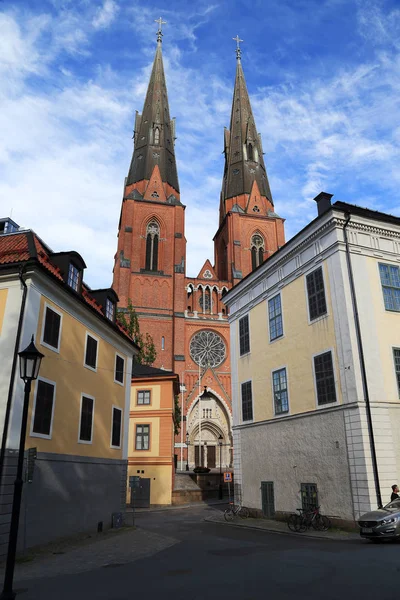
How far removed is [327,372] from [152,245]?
46.6 meters

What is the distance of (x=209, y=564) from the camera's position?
9664 mm

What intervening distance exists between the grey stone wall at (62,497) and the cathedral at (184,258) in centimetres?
3188

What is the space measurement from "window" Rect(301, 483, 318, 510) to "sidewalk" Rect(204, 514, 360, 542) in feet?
3.56

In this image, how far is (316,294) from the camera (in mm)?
18094

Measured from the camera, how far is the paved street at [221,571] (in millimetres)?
7211

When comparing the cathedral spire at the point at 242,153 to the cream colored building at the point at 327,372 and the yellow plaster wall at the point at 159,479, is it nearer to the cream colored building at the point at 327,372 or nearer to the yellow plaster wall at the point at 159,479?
the yellow plaster wall at the point at 159,479

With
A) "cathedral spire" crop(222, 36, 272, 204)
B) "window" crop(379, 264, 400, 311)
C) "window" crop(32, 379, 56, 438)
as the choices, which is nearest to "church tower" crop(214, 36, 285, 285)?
"cathedral spire" crop(222, 36, 272, 204)

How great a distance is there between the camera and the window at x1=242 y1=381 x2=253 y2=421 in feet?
71.6

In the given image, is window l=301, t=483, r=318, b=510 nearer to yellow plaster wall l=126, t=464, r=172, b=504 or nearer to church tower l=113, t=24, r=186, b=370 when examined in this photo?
yellow plaster wall l=126, t=464, r=172, b=504

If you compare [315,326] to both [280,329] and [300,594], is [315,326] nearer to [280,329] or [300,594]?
[280,329]

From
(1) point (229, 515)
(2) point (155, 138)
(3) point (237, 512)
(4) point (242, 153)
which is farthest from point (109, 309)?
(4) point (242, 153)

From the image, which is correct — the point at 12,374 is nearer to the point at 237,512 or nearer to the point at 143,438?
the point at 237,512

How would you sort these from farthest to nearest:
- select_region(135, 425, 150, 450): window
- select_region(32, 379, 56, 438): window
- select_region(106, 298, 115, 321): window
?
select_region(135, 425, 150, 450): window
select_region(106, 298, 115, 321): window
select_region(32, 379, 56, 438): window

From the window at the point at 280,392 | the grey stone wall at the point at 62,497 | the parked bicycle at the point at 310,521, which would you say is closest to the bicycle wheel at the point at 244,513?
the window at the point at 280,392
